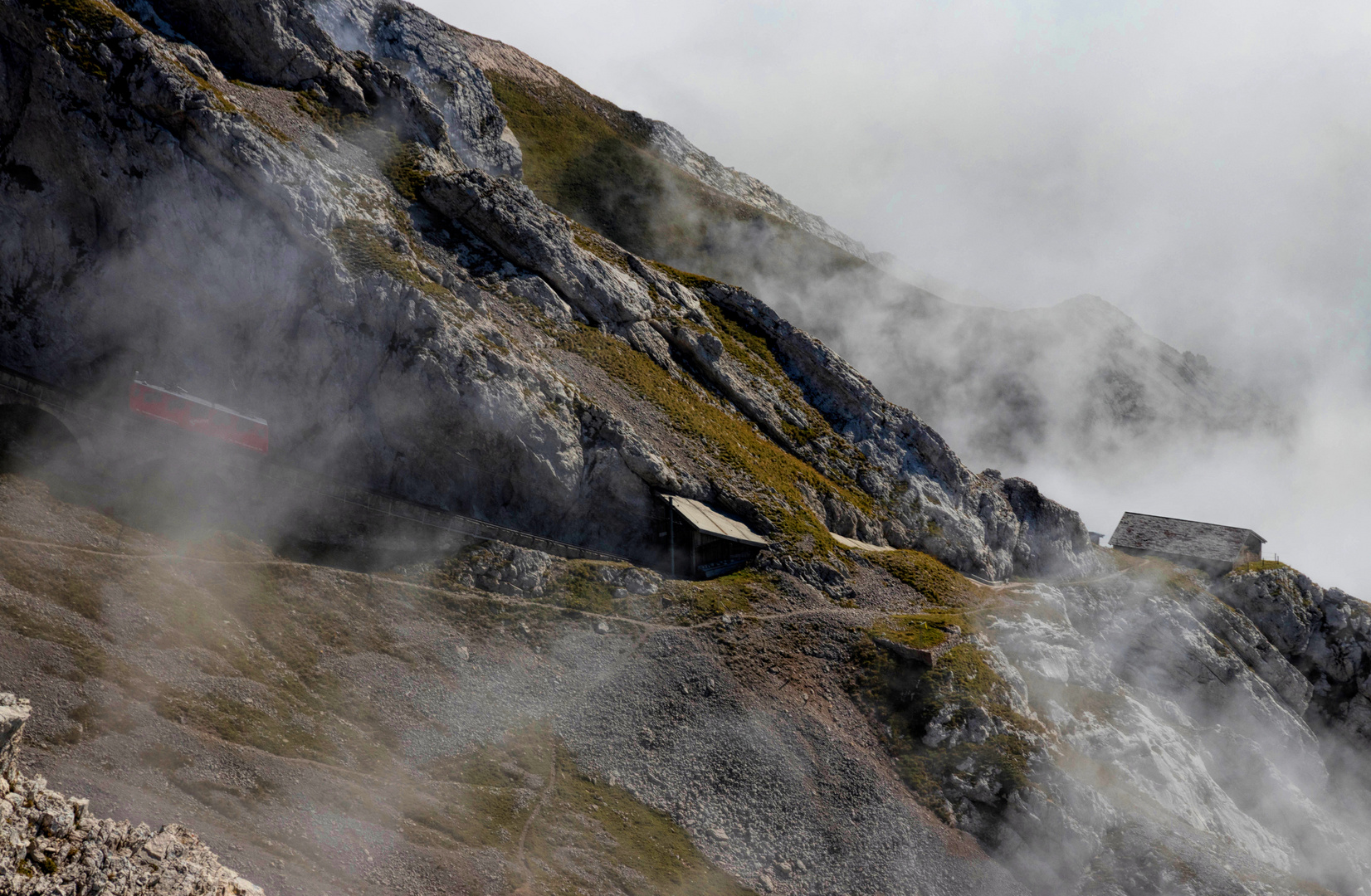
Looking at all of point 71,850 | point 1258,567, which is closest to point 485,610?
point 71,850

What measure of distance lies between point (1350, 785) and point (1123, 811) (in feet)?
191

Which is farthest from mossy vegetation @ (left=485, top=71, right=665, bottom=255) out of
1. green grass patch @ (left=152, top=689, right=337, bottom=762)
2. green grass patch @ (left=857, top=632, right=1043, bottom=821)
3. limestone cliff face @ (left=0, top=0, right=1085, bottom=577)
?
green grass patch @ (left=152, top=689, right=337, bottom=762)

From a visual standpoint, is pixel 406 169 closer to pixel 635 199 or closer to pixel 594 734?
pixel 594 734

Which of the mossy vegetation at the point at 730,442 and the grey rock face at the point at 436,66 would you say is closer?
the mossy vegetation at the point at 730,442

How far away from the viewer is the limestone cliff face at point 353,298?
49.2 meters

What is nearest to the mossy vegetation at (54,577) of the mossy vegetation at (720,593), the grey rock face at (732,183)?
the mossy vegetation at (720,593)

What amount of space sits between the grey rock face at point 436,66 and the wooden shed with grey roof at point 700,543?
63488 mm

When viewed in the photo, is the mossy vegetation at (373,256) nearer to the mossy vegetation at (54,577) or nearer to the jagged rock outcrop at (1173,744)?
the mossy vegetation at (54,577)

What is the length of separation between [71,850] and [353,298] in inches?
1551

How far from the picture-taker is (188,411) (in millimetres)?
45312

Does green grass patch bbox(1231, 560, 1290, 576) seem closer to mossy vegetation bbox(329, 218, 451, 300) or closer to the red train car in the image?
mossy vegetation bbox(329, 218, 451, 300)

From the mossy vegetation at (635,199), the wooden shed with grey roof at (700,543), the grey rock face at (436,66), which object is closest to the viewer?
the wooden shed with grey roof at (700,543)

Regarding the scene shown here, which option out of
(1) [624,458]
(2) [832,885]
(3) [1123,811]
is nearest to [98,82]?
(1) [624,458]

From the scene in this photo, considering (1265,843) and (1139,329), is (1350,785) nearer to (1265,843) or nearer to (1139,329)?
(1265,843)
